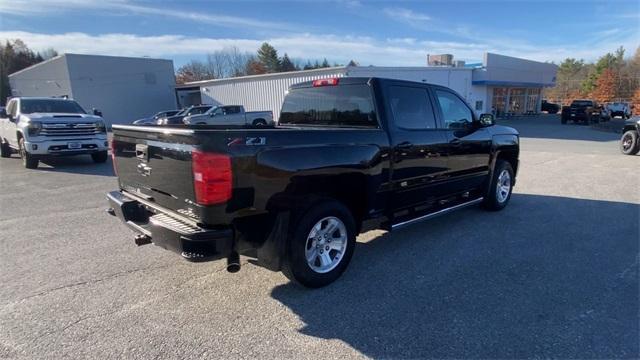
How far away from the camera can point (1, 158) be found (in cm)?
1378

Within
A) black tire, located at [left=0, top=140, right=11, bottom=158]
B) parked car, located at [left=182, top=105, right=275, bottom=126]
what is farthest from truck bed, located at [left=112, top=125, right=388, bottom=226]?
parked car, located at [left=182, top=105, right=275, bottom=126]

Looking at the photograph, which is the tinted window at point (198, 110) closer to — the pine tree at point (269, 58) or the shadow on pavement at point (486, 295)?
the shadow on pavement at point (486, 295)

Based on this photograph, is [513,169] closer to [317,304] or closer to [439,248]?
[439,248]

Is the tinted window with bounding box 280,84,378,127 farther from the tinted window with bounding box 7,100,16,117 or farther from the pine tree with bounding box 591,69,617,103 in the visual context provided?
the pine tree with bounding box 591,69,617,103

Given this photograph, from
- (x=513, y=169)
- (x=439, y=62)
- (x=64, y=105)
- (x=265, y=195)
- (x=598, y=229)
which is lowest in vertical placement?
(x=598, y=229)

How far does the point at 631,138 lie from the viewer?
42.1 ft

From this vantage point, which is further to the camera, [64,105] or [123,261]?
[64,105]

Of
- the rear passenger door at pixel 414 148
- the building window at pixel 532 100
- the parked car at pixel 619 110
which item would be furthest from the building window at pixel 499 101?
the rear passenger door at pixel 414 148

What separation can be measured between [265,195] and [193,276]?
4.61 feet

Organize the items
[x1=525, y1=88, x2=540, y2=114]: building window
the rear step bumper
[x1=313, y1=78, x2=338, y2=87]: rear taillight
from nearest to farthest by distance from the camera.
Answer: the rear step bumper → [x1=313, y1=78, x2=338, y2=87]: rear taillight → [x1=525, y1=88, x2=540, y2=114]: building window

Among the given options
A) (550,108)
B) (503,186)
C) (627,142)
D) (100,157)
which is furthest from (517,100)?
(100,157)

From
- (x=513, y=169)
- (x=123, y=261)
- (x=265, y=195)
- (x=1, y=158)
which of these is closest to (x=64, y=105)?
(x=1, y=158)

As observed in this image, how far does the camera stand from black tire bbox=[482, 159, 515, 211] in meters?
6.14

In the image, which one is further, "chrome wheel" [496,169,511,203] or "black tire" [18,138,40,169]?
"black tire" [18,138,40,169]
